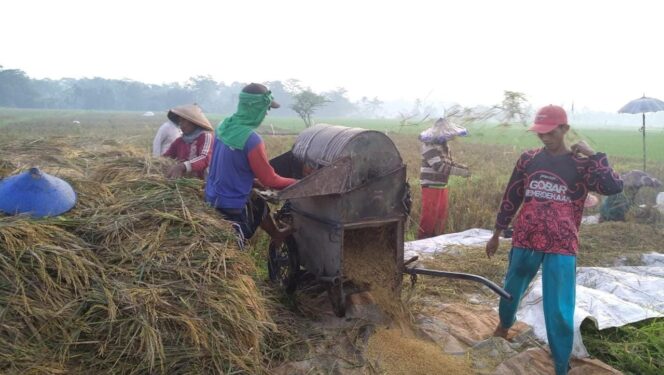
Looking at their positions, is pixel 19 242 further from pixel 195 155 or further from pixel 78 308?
pixel 195 155

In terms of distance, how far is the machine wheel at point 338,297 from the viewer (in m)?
3.56

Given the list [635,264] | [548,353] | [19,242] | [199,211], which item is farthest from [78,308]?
[635,264]

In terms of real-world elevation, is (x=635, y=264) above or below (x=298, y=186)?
below

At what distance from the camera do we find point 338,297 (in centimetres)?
361

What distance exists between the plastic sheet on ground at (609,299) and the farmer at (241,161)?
2.39 m

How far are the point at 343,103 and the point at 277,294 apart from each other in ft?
346

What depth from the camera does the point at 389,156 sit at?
365 centimetres

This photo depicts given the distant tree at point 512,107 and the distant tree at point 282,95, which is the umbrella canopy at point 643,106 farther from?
the distant tree at point 282,95

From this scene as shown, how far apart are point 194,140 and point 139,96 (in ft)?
322

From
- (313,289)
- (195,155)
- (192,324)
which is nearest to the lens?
(192,324)

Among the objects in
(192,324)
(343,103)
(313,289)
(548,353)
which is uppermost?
(343,103)

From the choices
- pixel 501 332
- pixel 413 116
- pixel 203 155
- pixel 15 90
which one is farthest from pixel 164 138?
pixel 15 90

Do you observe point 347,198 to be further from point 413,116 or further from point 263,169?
point 413,116

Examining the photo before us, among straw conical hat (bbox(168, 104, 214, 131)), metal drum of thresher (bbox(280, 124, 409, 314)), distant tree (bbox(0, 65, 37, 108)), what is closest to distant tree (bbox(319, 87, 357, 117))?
distant tree (bbox(0, 65, 37, 108))
